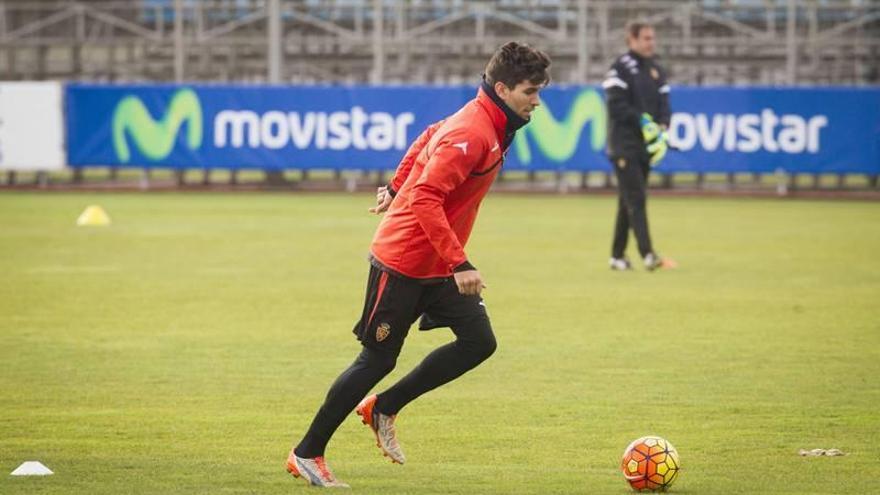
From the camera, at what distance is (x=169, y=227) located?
902 inches

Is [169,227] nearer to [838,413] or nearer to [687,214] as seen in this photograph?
[687,214]

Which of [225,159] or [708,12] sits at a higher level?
[708,12]

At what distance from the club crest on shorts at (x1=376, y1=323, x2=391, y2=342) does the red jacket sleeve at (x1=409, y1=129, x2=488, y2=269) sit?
447mm

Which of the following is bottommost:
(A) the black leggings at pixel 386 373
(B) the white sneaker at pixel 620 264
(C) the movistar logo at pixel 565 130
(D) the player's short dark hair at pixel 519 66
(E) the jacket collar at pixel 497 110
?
(B) the white sneaker at pixel 620 264

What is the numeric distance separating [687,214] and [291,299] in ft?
39.8

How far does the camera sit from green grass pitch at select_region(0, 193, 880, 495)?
25.2 ft

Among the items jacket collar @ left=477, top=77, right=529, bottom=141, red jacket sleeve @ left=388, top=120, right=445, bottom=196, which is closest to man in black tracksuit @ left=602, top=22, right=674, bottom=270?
red jacket sleeve @ left=388, top=120, right=445, bottom=196

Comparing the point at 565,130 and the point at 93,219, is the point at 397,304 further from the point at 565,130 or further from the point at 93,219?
the point at 565,130

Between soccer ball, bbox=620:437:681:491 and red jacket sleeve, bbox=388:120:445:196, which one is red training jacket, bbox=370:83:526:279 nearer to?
red jacket sleeve, bbox=388:120:445:196

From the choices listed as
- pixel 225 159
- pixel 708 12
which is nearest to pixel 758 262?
pixel 225 159

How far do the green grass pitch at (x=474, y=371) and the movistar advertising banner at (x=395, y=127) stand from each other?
→ 790cm

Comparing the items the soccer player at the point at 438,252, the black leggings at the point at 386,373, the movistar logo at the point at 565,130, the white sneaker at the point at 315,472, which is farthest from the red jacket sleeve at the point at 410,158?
the movistar logo at the point at 565,130

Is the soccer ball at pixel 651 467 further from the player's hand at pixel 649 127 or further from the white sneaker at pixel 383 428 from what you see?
the player's hand at pixel 649 127

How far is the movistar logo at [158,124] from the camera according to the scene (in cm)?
3091
